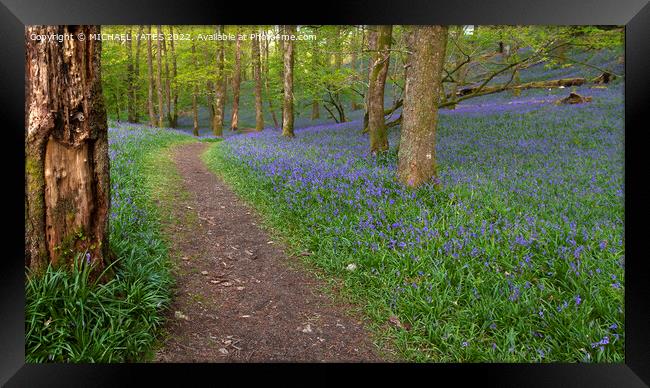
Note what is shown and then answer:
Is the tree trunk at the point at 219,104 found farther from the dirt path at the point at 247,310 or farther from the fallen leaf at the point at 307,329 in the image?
the fallen leaf at the point at 307,329

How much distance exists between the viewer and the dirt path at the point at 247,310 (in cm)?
278

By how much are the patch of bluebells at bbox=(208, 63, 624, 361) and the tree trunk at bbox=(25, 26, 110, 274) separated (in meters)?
2.44

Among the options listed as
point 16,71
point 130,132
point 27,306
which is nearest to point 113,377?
point 27,306

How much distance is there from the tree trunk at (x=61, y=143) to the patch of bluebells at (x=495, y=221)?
2.44 m

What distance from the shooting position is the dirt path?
2777 millimetres

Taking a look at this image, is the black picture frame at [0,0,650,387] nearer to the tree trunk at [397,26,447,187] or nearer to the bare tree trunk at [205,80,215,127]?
the tree trunk at [397,26,447,187]

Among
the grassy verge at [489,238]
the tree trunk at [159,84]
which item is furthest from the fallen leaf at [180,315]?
the tree trunk at [159,84]

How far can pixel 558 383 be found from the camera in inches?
103

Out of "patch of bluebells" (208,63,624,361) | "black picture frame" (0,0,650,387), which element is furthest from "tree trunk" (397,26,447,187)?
"black picture frame" (0,0,650,387)
